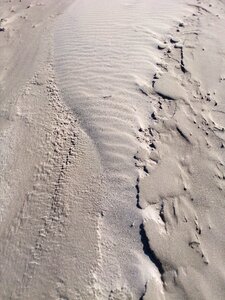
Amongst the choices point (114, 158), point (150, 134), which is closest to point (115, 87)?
point (150, 134)

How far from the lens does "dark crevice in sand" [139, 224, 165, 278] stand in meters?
3.19

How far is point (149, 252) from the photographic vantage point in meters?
3.27

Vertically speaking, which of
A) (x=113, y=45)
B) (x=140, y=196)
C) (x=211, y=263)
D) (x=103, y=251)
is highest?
(x=113, y=45)

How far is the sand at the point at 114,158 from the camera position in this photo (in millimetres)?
3176

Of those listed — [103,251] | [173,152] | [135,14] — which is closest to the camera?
[103,251]

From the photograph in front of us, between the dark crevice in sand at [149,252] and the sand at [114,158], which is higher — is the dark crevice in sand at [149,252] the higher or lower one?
the lower one

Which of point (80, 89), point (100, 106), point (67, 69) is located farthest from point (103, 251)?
point (67, 69)

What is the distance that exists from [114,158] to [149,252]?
3.70ft

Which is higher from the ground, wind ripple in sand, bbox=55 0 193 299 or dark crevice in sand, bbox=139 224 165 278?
wind ripple in sand, bbox=55 0 193 299

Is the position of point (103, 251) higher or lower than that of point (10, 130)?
lower

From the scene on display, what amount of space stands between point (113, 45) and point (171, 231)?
10.2 ft

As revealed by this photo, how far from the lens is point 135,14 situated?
6.02 meters

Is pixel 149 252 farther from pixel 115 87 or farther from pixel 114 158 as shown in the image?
pixel 115 87

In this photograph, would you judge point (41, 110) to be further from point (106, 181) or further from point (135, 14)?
point (135, 14)
